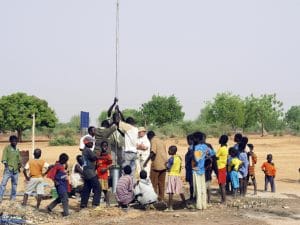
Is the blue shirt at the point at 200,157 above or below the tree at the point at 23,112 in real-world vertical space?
below

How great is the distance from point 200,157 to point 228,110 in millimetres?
49454

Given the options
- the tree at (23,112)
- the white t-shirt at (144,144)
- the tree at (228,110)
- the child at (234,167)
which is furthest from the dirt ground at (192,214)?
the tree at (228,110)

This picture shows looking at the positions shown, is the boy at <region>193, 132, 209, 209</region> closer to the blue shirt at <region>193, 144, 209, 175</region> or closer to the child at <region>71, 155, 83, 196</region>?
the blue shirt at <region>193, 144, 209, 175</region>

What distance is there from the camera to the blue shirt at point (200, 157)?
11.7 m

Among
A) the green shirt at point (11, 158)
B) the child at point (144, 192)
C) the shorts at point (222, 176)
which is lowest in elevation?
the child at point (144, 192)

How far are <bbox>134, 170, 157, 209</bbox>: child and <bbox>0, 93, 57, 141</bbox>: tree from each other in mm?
Result: 40667

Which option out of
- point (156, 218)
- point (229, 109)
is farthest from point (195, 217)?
point (229, 109)

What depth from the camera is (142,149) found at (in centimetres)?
1241

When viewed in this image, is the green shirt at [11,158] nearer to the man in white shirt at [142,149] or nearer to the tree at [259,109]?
the man in white shirt at [142,149]

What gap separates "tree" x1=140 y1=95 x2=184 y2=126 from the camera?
64.6 m

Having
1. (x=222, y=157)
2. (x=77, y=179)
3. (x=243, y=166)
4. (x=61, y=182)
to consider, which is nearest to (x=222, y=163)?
(x=222, y=157)

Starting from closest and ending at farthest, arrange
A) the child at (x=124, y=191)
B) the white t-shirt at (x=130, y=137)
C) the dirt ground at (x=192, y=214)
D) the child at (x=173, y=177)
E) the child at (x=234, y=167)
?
the dirt ground at (x=192, y=214)
the child at (x=124, y=191)
the child at (x=173, y=177)
the white t-shirt at (x=130, y=137)
the child at (x=234, y=167)

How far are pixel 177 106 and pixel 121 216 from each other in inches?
2170

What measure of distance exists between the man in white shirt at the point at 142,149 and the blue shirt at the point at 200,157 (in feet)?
4.30
